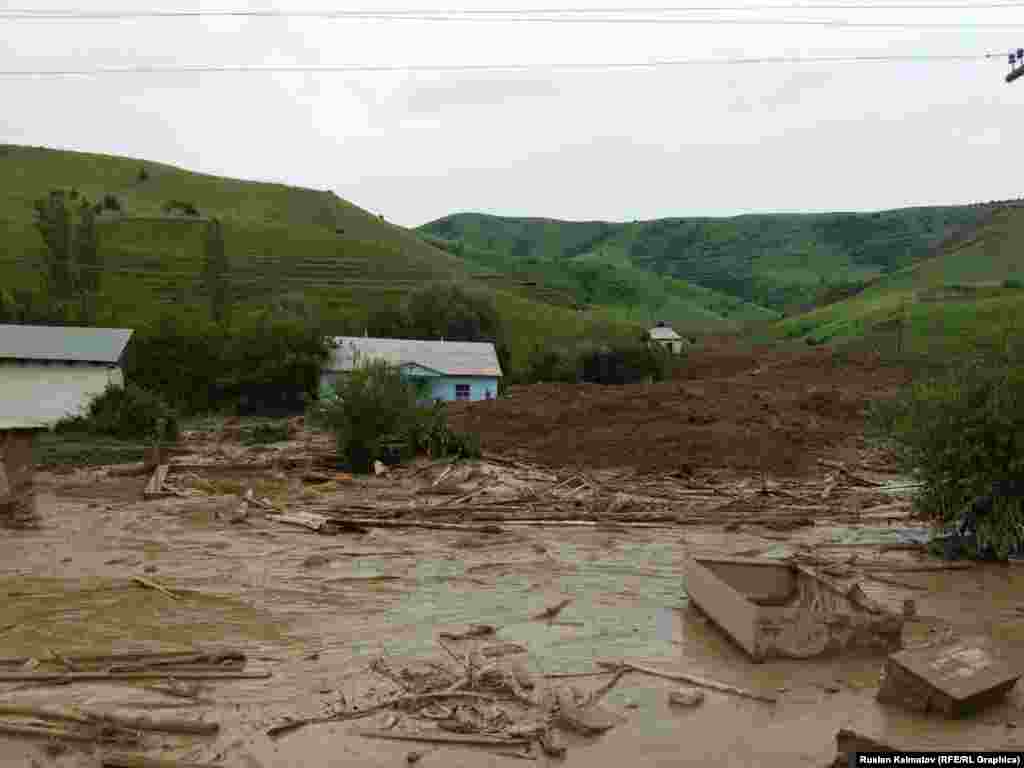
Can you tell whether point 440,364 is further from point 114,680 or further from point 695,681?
point 695,681

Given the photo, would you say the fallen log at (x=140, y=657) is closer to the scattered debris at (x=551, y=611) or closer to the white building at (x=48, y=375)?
the scattered debris at (x=551, y=611)

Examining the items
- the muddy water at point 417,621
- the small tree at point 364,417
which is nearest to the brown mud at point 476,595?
the muddy water at point 417,621

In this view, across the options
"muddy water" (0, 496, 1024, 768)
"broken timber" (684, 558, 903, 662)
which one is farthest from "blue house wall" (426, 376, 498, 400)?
"broken timber" (684, 558, 903, 662)

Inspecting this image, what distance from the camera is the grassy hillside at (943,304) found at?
56.4m

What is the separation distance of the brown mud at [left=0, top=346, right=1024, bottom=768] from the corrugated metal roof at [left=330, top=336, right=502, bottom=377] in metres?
20.5

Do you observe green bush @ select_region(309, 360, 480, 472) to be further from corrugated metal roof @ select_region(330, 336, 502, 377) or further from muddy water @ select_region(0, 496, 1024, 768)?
corrugated metal roof @ select_region(330, 336, 502, 377)

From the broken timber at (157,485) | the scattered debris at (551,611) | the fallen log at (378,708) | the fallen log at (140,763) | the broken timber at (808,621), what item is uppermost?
the broken timber at (808,621)

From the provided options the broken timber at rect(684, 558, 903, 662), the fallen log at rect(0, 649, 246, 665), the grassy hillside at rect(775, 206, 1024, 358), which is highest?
the grassy hillside at rect(775, 206, 1024, 358)

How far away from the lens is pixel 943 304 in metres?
65.1

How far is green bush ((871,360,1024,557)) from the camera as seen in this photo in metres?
13.6

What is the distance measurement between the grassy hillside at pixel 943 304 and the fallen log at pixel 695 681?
40072 millimetres

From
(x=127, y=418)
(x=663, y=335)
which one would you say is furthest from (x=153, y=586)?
(x=663, y=335)

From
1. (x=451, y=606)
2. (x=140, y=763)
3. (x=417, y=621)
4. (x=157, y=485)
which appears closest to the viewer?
(x=140, y=763)

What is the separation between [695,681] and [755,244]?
17133 cm
